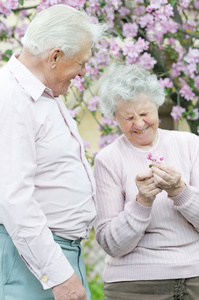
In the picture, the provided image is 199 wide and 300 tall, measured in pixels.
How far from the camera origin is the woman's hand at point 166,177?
10.1 ft

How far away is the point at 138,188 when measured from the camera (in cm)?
318

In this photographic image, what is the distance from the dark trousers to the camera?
10.6 feet

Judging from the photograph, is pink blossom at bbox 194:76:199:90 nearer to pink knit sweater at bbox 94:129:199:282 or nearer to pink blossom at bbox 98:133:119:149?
pink blossom at bbox 98:133:119:149

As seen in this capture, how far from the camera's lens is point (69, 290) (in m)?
2.74

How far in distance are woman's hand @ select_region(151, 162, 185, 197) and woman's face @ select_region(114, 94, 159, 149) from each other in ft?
0.89

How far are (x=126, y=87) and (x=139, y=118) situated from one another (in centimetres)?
17

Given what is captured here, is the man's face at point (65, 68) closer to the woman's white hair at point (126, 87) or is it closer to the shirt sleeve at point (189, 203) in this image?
the woman's white hair at point (126, 87)

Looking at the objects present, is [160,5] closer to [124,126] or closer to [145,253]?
[124,126]

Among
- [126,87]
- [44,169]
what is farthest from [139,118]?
[44,169]

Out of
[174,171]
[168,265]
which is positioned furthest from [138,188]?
[168,265]

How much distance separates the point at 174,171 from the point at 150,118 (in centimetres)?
36

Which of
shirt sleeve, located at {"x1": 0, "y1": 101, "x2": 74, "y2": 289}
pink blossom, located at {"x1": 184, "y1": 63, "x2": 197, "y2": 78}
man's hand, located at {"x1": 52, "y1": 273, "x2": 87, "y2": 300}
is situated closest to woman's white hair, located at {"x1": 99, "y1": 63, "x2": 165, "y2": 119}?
shirt sleeve, located at {"x1": 0, "y1": 101, "x2": 74, "y2": 289}

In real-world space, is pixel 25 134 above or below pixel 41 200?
above

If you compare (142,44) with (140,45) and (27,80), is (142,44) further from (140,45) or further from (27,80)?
(27,80)
